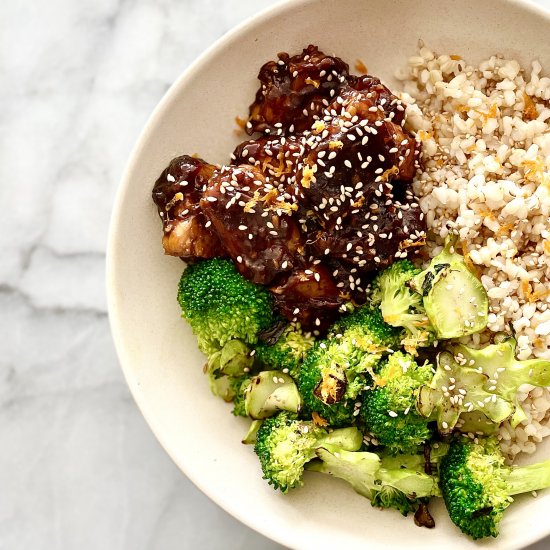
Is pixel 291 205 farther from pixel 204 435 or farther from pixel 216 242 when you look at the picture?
pixel 204 435

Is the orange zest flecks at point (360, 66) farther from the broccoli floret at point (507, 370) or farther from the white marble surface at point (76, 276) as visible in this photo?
the broccoli floret at point (507, 370)

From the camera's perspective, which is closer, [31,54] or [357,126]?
[357,126]

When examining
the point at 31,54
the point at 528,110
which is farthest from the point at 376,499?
the point at 31,54

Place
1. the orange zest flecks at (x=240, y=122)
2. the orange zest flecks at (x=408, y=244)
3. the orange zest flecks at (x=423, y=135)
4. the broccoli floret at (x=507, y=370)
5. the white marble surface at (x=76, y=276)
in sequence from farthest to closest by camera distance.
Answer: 1. the white marble surface at (x=76, y=276)
2. the orange zest flecks at (x=240, y=122)
3. the orange zest flecks at (x=423, y=135)
4. the orange zest flecks at (x=408, y=244)
5. the broccoli floret at (x=507, y=370)

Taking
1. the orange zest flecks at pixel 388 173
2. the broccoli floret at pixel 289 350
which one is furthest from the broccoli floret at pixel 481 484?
the orange zest flecks at pixel 388 173

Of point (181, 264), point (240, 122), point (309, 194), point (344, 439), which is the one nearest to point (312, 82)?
point (240, 122)

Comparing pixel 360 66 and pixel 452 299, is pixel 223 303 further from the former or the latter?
pixel 360 66
